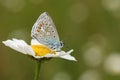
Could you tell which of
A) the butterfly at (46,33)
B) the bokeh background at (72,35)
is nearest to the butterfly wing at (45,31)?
the butterfly at (46,33)

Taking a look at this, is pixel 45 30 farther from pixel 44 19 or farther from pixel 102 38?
pixel 102 38

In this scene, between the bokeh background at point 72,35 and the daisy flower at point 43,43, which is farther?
the bokeh background at point 72,35

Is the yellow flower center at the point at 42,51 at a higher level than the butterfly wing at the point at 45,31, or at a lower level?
lower

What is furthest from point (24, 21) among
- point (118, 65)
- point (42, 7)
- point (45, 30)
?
point (45, 30)

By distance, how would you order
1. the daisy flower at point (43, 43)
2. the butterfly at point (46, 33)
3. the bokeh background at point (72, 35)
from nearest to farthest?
the daisy flower at point (43, 43) < the butterfly at point (46, 33) < the bokeh background at point (72, 35)

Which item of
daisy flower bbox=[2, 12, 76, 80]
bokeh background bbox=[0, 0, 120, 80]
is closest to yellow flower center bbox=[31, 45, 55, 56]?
daisy flower bbox=[2, 12, 76, 80]

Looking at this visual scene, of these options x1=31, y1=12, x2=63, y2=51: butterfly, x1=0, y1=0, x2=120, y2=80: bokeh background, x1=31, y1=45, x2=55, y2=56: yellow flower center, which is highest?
x1=0, y1=0, x2=120, y2=80: bokeh background

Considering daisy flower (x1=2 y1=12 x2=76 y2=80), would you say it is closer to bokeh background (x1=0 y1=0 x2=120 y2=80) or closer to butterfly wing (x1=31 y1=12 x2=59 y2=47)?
butterfly wing (x1=31 y1=12 x2=59 y2=47)

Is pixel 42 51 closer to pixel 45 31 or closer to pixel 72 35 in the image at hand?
pixel 45 31

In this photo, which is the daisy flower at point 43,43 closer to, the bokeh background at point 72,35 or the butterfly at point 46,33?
the butterfly at point 46,33
